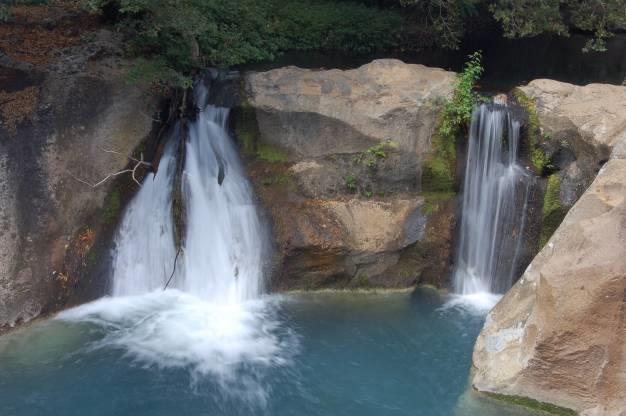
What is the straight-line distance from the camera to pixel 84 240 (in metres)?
8.79

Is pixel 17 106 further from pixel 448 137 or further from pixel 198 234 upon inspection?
pixel 448 137

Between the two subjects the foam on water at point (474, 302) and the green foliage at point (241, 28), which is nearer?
the foam on water at point (474, 302)

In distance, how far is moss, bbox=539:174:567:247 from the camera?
9.07 m

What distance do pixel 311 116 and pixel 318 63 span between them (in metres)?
5.10

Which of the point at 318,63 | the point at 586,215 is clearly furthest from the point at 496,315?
the point at 318,63

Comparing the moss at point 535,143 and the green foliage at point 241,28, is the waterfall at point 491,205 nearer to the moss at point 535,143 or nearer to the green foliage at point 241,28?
the moss at point 535,143

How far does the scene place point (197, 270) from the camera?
9297mm

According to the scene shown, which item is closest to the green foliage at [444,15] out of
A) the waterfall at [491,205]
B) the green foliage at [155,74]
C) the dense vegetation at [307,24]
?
the dense vegetation at [307,24]

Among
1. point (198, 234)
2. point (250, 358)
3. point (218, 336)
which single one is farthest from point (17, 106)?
point (250, 358)

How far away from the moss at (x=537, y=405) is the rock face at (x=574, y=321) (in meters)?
0.06

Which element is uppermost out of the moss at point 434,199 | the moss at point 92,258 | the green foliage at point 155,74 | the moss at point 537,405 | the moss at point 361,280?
the green foliage at point 155,74

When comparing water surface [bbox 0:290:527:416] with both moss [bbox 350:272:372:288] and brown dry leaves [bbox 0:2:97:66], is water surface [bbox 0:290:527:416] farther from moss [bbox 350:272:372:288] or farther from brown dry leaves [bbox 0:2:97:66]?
brown dry leaves [bbox 0:2:97:66]

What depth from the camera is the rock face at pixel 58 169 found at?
838 cm

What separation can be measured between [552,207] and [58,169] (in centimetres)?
665
